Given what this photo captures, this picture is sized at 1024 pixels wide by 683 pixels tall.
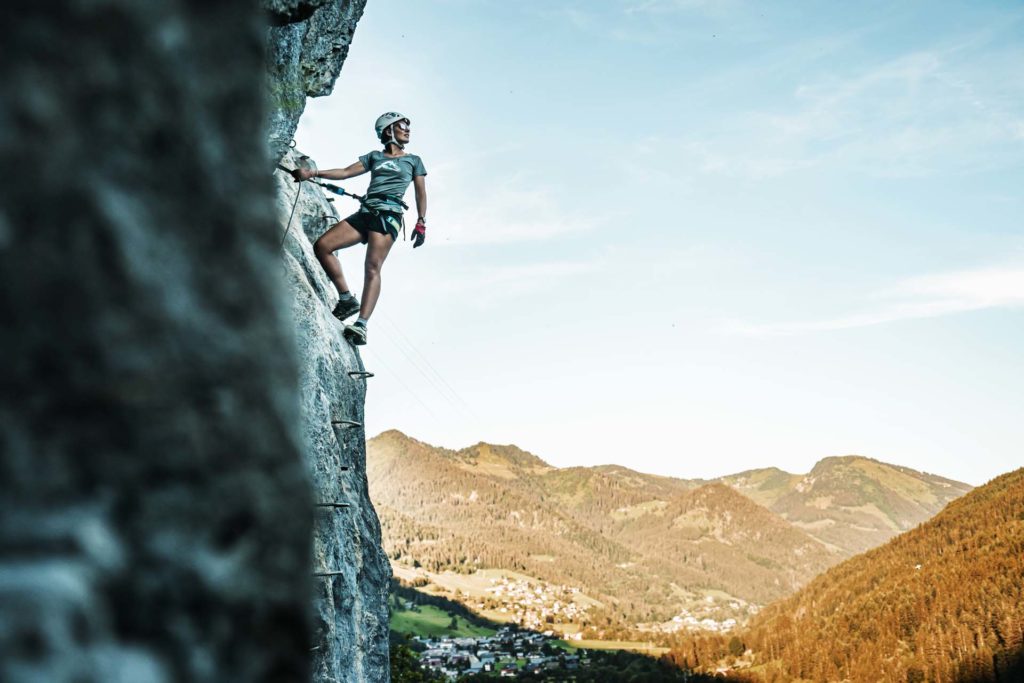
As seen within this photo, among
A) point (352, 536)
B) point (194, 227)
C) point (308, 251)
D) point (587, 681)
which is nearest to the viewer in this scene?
point (194, 227)

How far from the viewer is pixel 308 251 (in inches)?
460

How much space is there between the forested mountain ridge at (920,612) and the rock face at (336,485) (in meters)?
133

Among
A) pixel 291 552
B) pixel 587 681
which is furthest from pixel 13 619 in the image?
pixel 587 681

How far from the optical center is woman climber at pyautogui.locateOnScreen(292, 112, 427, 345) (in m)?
9.69

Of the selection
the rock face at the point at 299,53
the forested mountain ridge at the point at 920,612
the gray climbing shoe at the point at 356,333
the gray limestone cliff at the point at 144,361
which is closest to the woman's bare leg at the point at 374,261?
the gray climbing shoe at the point at 356,333

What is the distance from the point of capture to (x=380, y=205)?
9.71 m

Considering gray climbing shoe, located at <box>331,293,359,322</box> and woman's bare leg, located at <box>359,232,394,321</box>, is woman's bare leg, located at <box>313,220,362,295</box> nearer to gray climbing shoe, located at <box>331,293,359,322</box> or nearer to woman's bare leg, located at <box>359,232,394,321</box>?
woman's bare leg, located at <box>359,232,394,321</box>

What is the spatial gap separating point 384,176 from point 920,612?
169221 mm

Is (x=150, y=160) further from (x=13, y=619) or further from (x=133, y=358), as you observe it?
(x=13, y=619)

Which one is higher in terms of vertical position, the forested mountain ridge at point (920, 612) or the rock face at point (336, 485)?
the rock face at point (336, 485)

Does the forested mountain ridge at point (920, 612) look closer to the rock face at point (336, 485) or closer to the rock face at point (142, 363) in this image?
the rock face at point (336, 485)

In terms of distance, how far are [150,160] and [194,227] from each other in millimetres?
112

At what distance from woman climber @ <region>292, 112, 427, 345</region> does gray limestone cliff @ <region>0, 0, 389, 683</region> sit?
868 centimetres

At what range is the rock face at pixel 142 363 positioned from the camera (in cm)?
89
